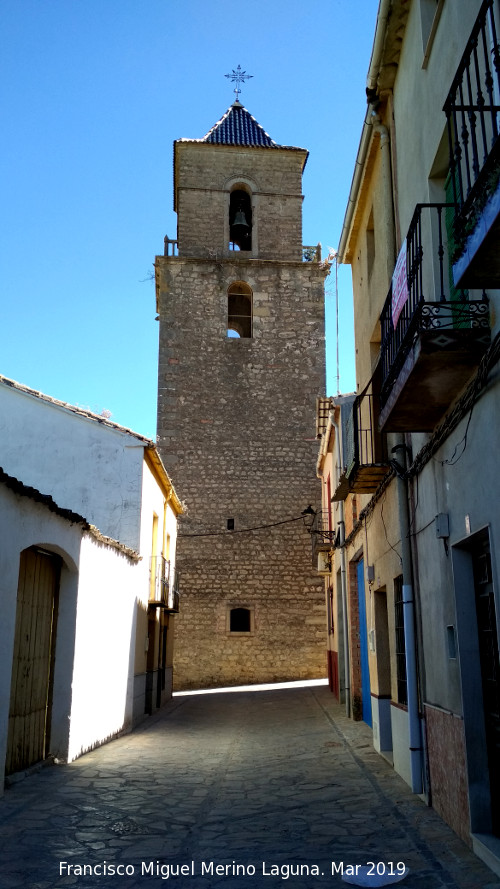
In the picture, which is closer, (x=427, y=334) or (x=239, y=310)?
(x=427, y=334)

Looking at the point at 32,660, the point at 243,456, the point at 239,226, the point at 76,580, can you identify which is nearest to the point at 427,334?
the point at 32,660

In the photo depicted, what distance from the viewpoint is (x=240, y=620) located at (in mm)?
21625

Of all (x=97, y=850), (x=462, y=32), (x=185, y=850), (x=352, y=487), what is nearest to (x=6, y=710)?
(x=97, y=850)

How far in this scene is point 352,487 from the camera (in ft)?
30.6

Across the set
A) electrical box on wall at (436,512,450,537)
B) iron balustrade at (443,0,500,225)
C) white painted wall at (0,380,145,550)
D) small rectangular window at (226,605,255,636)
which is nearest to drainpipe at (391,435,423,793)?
electrical box on wall at (436,512,450,537)

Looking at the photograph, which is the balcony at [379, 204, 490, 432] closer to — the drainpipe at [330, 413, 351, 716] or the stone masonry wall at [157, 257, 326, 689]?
the drainpipe at [330, 413, 351, 716]

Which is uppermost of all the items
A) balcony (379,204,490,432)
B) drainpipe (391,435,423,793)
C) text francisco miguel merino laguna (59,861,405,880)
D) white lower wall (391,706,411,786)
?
balcony (379,204,490,432)

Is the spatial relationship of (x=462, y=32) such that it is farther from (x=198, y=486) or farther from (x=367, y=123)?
(x=198, y=486)

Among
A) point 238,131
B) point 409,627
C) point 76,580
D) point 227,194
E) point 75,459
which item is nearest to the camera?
point 409,627

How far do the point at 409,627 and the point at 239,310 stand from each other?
19667 mm

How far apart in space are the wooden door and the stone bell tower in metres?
12.8

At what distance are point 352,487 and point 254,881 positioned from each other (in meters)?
5.45

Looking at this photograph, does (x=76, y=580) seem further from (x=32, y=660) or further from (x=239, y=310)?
(x=239, y=310)

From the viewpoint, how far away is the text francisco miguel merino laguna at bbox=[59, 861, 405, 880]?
15.1ft
